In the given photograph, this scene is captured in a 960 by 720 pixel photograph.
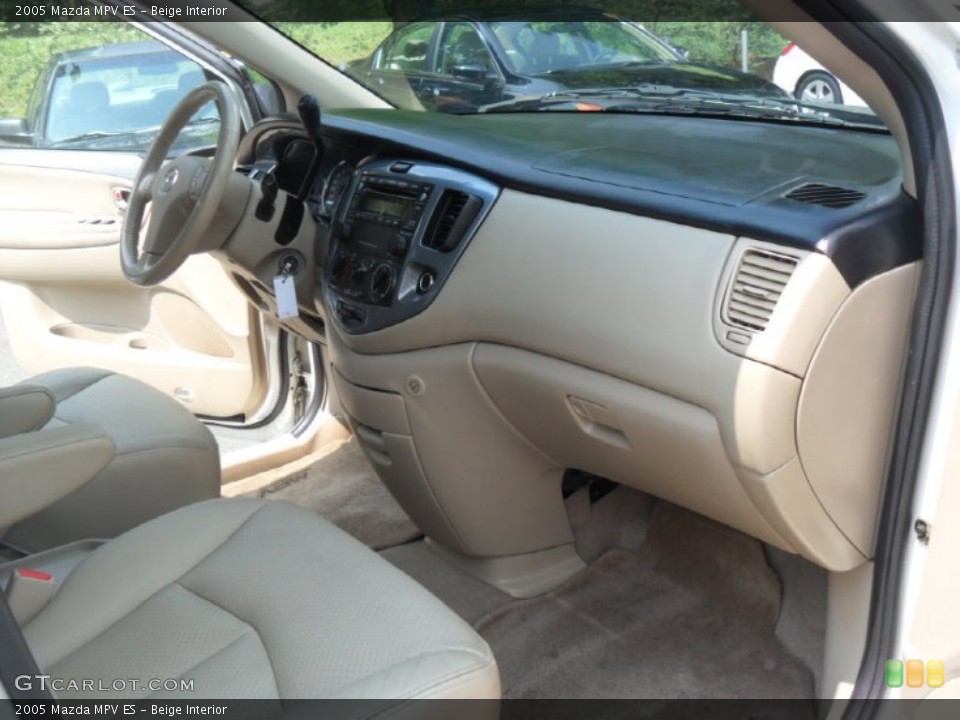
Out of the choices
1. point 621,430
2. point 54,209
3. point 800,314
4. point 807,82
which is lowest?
point 54,209

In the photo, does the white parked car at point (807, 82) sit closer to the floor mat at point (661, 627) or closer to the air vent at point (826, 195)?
the air vent at point (826, 195)

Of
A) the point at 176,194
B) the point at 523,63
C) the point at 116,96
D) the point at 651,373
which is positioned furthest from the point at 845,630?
the point at 116,96

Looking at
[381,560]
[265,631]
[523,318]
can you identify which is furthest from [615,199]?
[265,631]

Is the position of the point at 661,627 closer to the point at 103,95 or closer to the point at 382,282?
the point at 382,282

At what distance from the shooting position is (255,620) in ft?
4.67

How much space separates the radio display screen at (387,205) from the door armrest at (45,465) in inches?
27.0

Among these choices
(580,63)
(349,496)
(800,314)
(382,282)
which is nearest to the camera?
(800,314)

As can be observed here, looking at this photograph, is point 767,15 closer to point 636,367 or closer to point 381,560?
point 636,367

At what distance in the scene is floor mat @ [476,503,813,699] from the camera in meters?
2.00

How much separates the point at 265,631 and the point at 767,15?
0.98 m

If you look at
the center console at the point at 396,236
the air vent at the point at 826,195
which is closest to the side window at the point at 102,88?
the center console at the point at 396,236

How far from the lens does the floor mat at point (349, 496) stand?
2564 millimetres

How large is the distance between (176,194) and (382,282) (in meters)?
0.48

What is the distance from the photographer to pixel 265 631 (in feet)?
4.60
